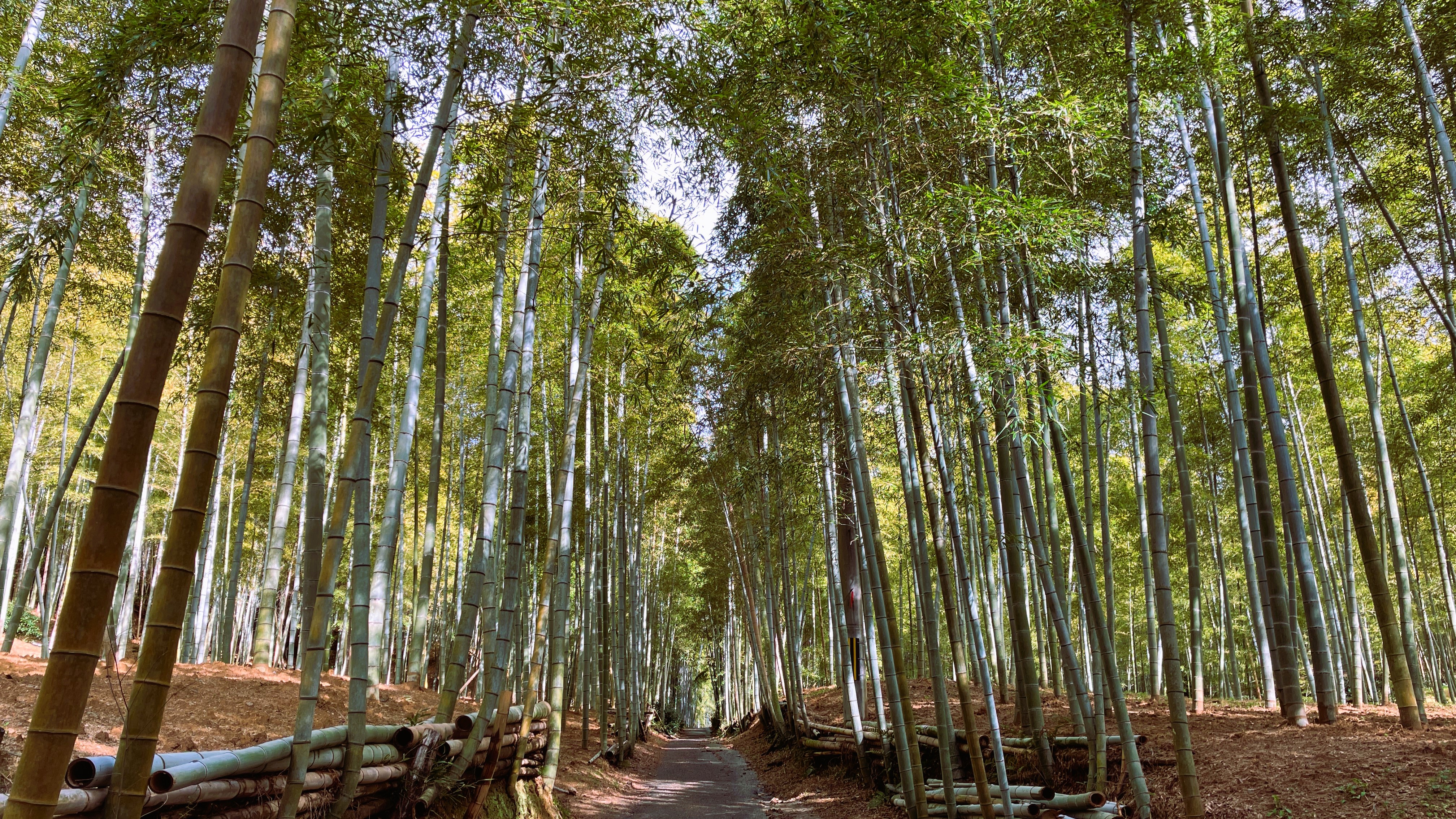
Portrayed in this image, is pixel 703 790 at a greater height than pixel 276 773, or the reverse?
pixel 276 773

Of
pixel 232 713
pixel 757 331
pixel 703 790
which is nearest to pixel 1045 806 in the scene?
pixel 757 331

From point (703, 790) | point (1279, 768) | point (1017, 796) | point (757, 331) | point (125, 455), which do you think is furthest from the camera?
point (703, 790)

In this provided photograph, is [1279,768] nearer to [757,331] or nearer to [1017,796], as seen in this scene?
[1017,796]

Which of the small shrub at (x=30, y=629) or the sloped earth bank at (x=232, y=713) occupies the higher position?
the small shrub at (x=30, y=629)

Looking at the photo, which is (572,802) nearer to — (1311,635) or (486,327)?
(486,327)

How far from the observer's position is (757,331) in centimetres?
577

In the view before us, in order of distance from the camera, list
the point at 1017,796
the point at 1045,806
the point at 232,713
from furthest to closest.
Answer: the point at 232,713, the point at 1017,796, the point at 1045,806

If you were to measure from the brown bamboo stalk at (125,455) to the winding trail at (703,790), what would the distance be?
5643mm

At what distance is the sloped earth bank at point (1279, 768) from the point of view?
4.18m

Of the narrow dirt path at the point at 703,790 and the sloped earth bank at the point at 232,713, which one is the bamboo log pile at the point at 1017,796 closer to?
the narrow dirt path at the point at 703,790

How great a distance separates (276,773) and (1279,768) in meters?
5.45

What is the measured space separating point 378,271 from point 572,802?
516 centimetres

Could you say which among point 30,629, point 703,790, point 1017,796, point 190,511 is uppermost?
point 190,511

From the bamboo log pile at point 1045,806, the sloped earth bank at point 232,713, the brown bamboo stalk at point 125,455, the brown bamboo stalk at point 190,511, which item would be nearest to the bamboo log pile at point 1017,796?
the bamboo log pile at point 1045,806
